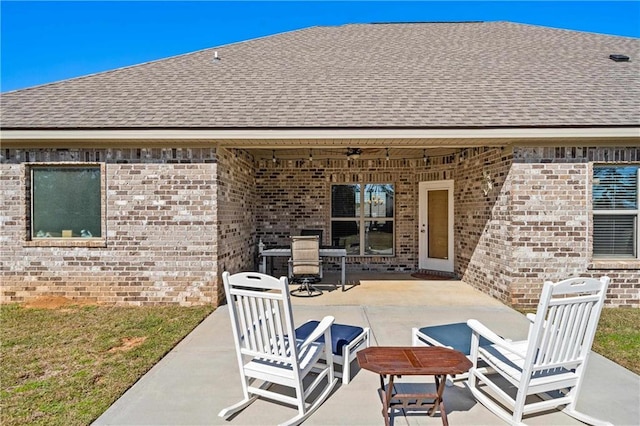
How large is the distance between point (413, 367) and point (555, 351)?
114 centimetres

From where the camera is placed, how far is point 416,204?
9461 millimetres

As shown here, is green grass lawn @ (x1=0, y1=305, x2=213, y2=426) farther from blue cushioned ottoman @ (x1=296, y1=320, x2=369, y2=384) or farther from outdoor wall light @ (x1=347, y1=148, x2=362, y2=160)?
outdoor wall light @ (x1=347, y1=148, x2=362, y2=160)

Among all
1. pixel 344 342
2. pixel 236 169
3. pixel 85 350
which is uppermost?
pixel 236 169

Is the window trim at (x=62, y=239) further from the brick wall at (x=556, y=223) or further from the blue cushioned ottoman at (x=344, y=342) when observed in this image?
the brick wall at (x=556, y=223)

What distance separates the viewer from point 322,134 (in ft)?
19.7

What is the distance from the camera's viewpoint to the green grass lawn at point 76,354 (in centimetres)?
301

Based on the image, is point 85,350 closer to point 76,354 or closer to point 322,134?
point 76,354

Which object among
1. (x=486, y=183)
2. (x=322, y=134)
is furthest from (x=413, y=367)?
(x=486, y=183)

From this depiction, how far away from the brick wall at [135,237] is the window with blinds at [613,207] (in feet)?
21.7

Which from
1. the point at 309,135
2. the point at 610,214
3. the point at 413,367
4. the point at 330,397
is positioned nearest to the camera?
the point at 413,367

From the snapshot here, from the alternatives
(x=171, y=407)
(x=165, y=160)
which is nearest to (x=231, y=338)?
(x=171, y=407)

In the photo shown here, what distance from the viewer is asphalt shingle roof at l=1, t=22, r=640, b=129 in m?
6.11

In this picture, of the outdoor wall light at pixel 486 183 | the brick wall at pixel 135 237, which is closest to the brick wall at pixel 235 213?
the brick wall at pixel 135 237

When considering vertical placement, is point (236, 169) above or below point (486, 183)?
above
